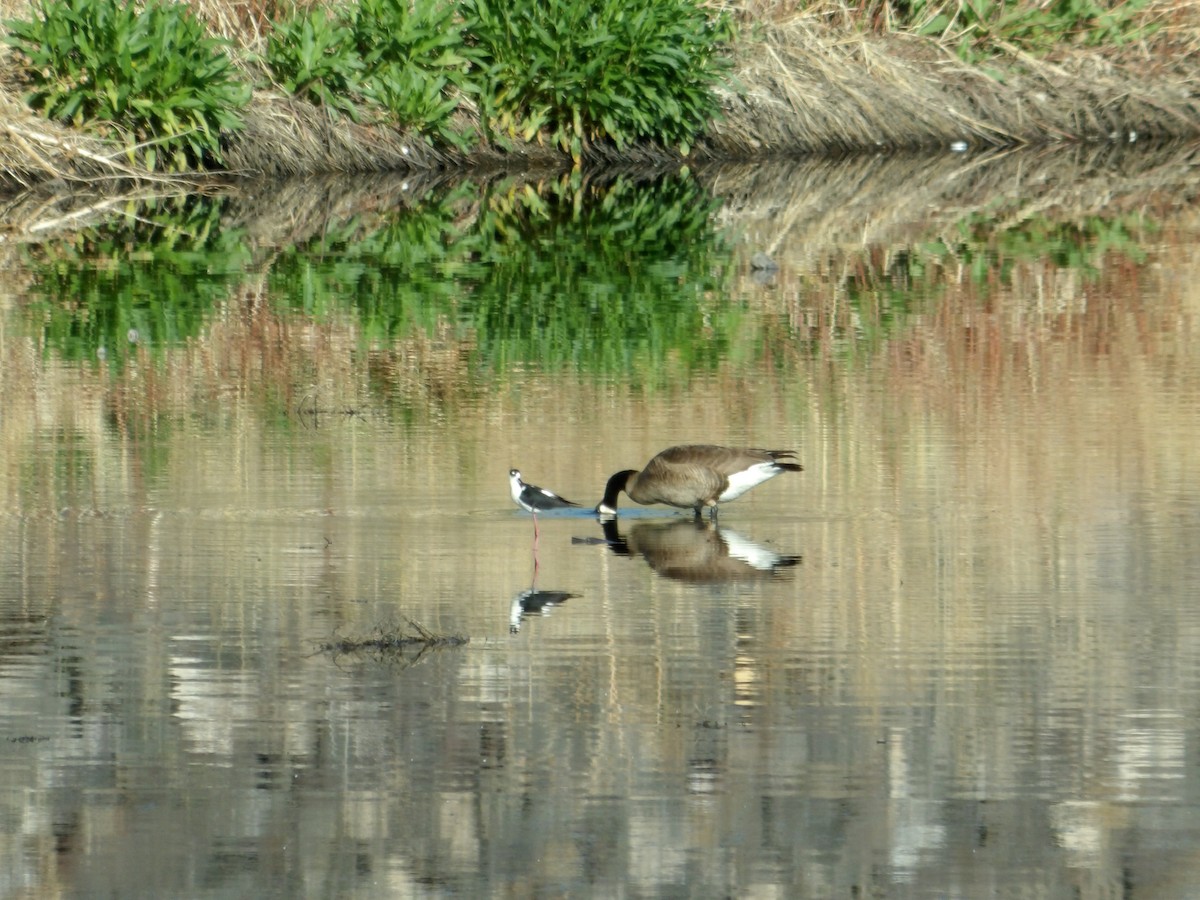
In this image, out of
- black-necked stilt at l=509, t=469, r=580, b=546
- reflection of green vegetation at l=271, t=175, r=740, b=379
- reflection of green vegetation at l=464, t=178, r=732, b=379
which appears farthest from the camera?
reflection of green vegetation at l=271, t=175, r=740, b=379

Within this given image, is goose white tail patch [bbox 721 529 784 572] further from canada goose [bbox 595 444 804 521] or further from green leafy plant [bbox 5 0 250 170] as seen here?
green leafy plant [bbox 5 0 250 170]

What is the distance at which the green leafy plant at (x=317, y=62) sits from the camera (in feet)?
84.7

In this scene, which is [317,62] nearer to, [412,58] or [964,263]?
[412,58]

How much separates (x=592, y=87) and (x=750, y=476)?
18385 mm

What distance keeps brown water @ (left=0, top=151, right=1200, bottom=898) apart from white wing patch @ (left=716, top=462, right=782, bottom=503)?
207mm

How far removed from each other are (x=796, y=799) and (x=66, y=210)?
709 inches

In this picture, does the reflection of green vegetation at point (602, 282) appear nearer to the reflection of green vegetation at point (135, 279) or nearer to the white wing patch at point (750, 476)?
the reflection of green vegetation at point (135, 279)

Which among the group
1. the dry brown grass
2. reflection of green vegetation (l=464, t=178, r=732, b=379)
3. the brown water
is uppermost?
the dry brown grass

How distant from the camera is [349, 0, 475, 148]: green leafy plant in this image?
26125 mm

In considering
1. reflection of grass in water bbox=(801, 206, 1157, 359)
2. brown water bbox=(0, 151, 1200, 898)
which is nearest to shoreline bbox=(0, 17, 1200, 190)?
reflection of grass in water bbox=(801, 206, 1157, 359)

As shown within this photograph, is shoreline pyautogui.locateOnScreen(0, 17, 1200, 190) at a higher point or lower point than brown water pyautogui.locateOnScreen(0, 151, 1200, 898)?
higher

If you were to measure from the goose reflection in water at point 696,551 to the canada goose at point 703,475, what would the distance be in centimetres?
11

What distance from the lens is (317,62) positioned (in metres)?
25.8

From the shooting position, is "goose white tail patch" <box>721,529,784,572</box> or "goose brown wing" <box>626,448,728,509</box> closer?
"goose white tail patch" <box>721,529,784,572</box>
